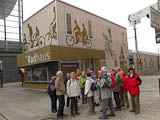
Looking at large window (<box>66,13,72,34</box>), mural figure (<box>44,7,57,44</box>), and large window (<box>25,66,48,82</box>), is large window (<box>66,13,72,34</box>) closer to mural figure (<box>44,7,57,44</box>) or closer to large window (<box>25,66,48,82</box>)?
mural figure (<box>44,7,57,44</box>)

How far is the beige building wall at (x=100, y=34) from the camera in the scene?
39.0ft

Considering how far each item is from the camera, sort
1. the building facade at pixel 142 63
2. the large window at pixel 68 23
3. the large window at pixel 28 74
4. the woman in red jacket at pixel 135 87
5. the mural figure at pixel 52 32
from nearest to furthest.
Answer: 1. the woman in red jacket at pixel 135 87
2. the mural figure at pixel 52 32
3. the large window at pixel 68 23
4. the large window at pixel 28 74
5. the building facade at pixel 142 63

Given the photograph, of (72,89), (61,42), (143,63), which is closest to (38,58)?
(61,42)

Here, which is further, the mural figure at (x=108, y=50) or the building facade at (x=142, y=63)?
the building facade at (x=142, y=63)

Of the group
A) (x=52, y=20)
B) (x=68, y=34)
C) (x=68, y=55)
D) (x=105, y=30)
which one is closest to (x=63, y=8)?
(x=52, y=20)

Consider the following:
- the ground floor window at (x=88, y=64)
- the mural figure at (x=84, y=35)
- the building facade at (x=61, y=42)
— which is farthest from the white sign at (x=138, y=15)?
the ground floor window at (x=88, y=64)

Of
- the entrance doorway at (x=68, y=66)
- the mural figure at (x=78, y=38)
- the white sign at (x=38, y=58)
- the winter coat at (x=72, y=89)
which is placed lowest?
the winter coat at (x=72, y=89)

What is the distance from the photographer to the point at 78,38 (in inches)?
519

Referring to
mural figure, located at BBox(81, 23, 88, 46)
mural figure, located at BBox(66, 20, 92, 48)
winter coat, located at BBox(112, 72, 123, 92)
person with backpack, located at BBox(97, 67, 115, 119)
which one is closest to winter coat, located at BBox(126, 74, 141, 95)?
winter coat, located at BBox(112, 72, 123, 92)

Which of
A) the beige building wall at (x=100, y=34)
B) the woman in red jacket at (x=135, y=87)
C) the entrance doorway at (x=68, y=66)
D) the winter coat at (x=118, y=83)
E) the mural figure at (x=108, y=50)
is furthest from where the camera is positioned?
the mural figure at (x=108, y=50)

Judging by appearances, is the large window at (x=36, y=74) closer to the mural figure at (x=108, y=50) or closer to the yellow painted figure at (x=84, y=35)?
the yellow painted figure at (x=84, y=35)

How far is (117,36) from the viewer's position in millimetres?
20391

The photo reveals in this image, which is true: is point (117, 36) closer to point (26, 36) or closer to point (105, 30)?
point (105, 30)

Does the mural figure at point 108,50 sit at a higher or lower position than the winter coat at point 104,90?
higher
